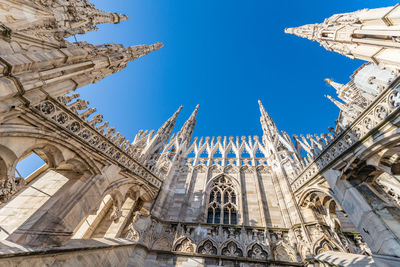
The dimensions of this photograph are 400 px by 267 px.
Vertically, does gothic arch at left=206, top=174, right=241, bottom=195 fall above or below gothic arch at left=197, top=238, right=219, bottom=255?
above

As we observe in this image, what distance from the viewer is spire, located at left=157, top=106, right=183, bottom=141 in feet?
50.7

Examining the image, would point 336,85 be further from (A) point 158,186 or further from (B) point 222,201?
(A) point 158,186

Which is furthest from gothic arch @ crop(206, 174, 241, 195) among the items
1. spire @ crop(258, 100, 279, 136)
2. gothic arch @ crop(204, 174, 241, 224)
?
spire @ crop(258, 100, 279, 136)

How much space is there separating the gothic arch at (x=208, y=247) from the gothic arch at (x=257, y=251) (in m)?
1.40

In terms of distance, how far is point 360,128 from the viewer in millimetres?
5500

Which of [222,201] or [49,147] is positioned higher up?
[222,201]

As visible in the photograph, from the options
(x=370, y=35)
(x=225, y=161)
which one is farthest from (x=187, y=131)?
(x=370, y=35)

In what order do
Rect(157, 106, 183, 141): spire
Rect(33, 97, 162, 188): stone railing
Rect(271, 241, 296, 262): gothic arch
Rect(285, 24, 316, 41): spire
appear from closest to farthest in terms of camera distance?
Rect(33, 97, 162, 188): stone railing < Rect(271, 241, 296, 262): gothic arch < Rect(157, 106, 183, 141): spire < Rect(285, 24, 316, 41): spire

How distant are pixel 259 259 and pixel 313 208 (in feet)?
12.0

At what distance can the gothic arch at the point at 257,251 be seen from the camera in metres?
7.12

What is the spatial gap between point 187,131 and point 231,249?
11364 millimetres

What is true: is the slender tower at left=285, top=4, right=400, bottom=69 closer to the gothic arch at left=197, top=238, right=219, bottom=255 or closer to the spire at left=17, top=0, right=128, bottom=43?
the gothic arch at left=197, top=238, right=219, bottom=255

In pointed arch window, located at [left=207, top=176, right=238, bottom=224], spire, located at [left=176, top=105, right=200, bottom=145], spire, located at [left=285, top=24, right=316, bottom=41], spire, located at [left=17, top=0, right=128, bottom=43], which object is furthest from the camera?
spire, located at [left=285, top=24, right=316, bottom=41]

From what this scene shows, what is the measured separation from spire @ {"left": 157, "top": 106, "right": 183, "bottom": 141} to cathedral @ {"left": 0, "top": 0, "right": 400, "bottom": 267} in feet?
11.6
